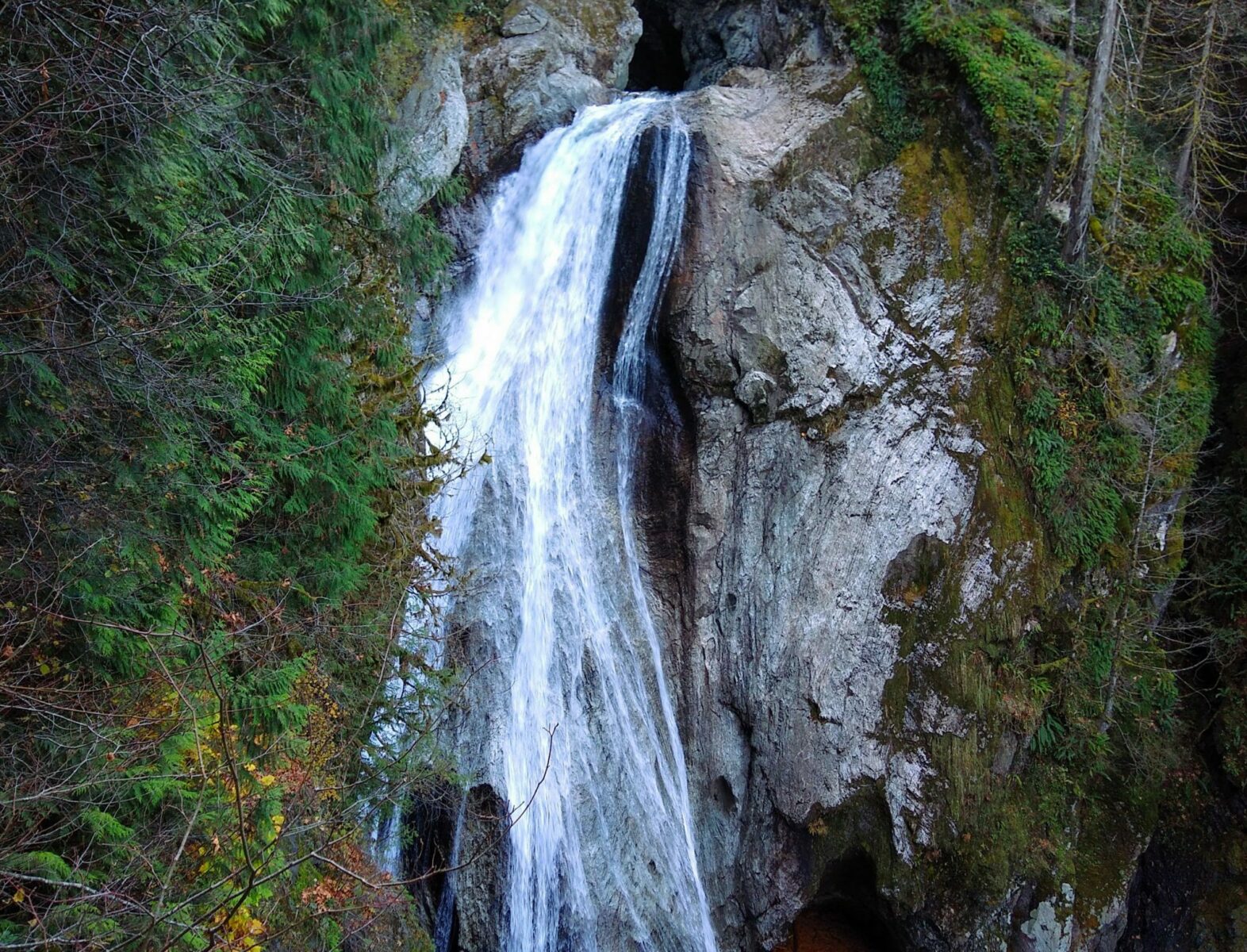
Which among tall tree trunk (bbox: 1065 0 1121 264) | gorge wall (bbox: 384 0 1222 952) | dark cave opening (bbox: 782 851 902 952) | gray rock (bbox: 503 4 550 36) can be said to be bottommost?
dark cave opening (bbox: 782 851 902 952)

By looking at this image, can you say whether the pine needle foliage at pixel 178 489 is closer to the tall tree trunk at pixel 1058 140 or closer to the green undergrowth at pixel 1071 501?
the green undergrowth at pixel 1071 501

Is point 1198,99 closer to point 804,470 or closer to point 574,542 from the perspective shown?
point 804,470

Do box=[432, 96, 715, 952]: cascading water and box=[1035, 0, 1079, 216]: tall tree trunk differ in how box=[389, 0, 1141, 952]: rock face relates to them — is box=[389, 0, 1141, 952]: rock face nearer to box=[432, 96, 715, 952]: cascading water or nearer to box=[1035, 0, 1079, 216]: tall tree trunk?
box=[432, 96, 715, 952]: cascading water

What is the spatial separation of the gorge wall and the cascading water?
1.04 feet

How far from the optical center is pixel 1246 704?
9.45m

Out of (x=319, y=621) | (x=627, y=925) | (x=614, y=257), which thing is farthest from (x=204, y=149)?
(x=627, y=925)

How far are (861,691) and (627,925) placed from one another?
373 centimetres

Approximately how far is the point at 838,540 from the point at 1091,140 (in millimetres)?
5587

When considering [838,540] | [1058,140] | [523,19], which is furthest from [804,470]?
[523,19]

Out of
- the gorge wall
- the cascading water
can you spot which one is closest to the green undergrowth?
the gorge wall

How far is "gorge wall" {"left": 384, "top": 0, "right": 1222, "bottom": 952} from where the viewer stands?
8.89 m

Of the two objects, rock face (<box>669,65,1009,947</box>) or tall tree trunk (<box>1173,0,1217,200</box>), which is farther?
tall tree trunk (<box>1173,0,1217,200</box>)

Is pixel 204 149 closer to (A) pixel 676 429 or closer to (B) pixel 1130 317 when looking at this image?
(A) pixel 676 429

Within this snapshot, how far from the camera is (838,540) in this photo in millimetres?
9445
